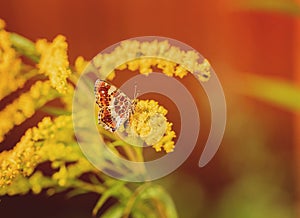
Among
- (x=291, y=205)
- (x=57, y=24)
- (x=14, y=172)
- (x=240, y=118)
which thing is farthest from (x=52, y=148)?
(x=291, y=205)

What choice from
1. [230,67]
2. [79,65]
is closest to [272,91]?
[230,67]

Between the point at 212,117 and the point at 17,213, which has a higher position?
the point at 212,117

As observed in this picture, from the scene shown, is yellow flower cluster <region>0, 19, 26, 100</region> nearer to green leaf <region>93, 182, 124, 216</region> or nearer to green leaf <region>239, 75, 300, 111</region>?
green leaf <region>93, 182, 124, 216</region>

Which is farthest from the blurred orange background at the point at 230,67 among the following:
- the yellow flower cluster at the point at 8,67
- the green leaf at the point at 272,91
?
the yellow flower cluster at the point at 8,67

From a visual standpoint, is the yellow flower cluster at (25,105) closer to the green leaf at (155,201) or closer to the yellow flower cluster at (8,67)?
the yellow flower cluster at (8,67)

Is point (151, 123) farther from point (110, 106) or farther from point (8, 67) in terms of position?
point (8, 67)

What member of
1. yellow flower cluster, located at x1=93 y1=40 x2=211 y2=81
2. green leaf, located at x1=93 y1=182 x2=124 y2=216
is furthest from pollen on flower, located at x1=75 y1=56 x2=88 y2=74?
green leaf, located at x1=93 y1=182 x2=124 y2=216

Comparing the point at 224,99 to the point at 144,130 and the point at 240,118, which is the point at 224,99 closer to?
the point at 240,118
